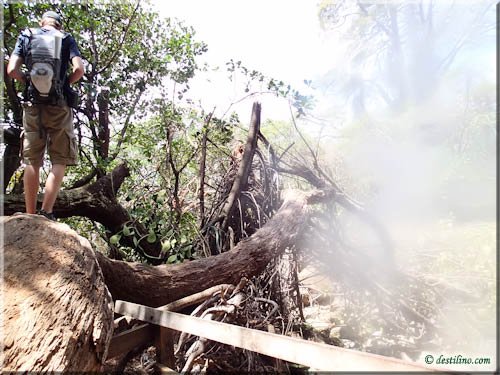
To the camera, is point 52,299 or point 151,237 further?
point 151,237

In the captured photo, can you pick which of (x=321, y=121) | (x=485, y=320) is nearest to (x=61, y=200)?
(x=321, y=121)

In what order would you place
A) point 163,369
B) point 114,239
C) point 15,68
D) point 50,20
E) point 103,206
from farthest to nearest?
1. point 103,206
2. point 114,239
3. point 50,20
4. point 15,68
5. point 163,369

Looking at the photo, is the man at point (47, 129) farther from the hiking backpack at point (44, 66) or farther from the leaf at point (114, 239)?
the leaf at point (114, 239)

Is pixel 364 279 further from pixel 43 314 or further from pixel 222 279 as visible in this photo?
pixel 43 314

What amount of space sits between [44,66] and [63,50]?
28cm

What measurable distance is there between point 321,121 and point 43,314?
161 inches

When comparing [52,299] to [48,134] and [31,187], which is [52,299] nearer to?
[31,187]

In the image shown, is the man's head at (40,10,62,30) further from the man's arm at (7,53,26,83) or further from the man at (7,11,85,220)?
the man's arm at (7,53,26,83)

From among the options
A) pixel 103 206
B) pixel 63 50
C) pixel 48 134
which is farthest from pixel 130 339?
pixel 103 206

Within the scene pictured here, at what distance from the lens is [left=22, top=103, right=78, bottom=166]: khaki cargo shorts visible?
2.09 metres

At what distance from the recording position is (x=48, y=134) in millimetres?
2154

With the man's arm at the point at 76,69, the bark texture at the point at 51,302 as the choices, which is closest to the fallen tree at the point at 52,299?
the bark texture at the point at 51,302

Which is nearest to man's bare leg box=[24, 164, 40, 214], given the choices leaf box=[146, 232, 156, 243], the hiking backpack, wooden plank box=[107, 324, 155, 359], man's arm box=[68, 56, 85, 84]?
the hiking backpack

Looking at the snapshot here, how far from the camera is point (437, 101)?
18.4ft
